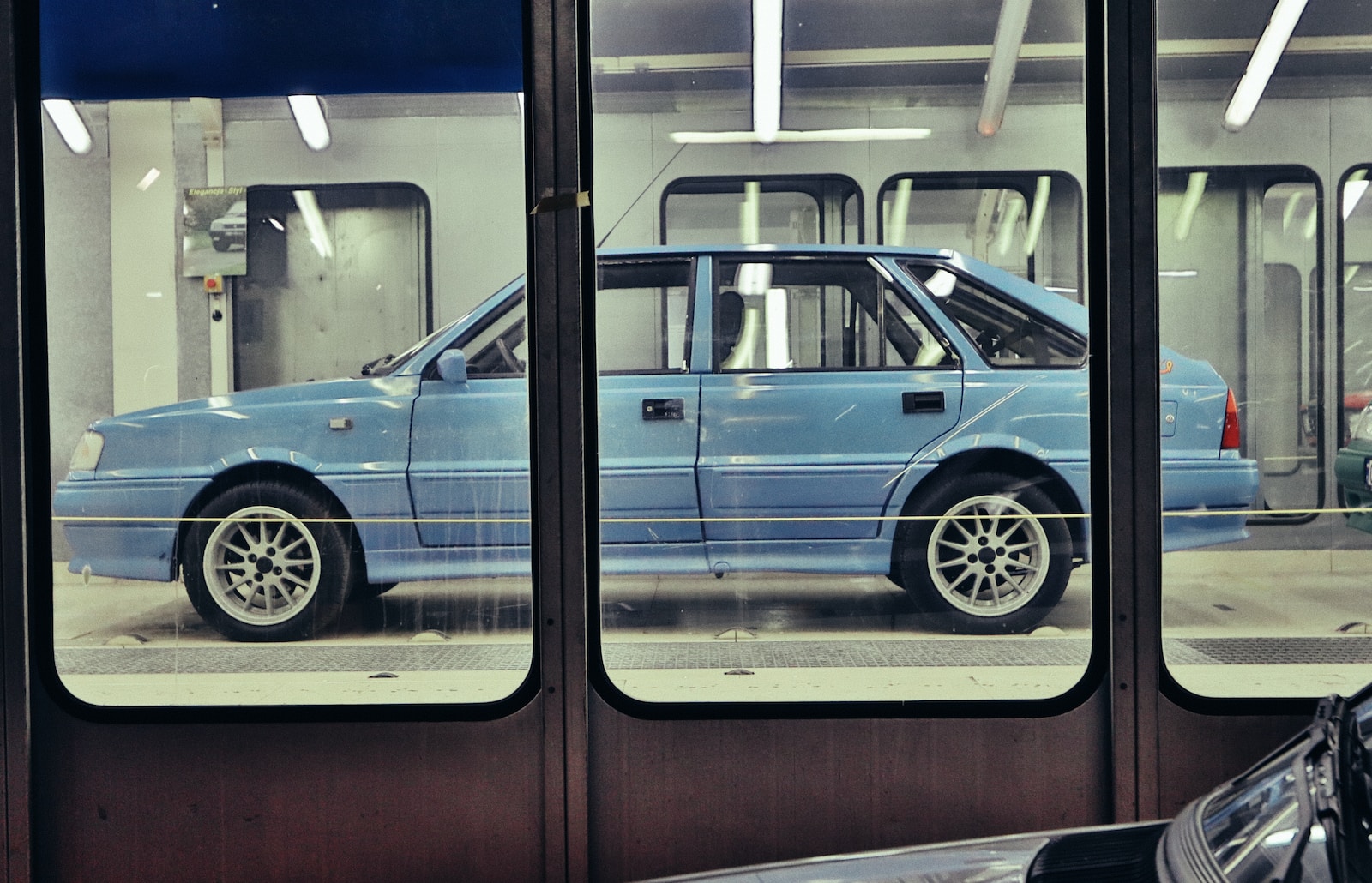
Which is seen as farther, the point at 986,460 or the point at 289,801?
the point at 986,460

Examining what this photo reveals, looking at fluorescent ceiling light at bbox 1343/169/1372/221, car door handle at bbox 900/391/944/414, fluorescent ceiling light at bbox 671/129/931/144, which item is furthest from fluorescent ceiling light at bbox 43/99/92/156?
fluorescent ceiling light at bbox 1343/169/1372/221

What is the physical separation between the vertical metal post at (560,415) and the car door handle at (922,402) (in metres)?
0.89

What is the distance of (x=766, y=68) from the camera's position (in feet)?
8.56

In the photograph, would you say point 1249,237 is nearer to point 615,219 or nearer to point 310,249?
point 615,219

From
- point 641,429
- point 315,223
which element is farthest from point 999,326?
point 315,223

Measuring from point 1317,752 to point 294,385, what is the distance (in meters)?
2.21

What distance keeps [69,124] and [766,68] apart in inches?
67.4

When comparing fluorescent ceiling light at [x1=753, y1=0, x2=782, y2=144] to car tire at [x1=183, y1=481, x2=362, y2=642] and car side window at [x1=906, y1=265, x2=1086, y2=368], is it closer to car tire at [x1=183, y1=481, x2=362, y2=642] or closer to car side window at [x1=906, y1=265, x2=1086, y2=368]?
car side window at [x1=906, y1=265, x2=1086, y2=368]

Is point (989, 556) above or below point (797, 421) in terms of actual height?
below

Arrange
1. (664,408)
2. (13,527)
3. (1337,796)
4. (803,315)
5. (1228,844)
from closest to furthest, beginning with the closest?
(1337,796) < (1228,844) < (13,527) < (664,408) < (803,315)

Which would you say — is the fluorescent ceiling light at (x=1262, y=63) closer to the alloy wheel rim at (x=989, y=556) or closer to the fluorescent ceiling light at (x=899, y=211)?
the fluorescent ceiling light at (x=899, y=211)

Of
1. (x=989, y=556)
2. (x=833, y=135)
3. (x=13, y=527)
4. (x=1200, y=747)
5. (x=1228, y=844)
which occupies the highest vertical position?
(x=833, y=135)

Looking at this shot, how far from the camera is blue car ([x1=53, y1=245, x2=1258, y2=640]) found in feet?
8.13

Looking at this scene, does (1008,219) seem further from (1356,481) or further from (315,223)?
(315,223)
